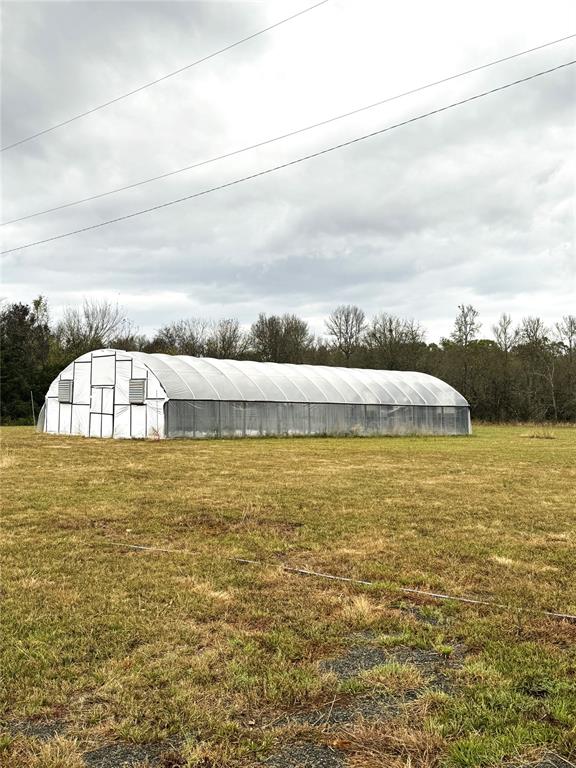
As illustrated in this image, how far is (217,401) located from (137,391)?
3.78 metres

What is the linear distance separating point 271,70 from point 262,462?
10.3 metres

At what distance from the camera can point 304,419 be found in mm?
30859

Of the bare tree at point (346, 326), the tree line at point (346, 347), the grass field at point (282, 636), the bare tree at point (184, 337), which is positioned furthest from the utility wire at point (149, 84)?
the bare tree at point (346, 326)

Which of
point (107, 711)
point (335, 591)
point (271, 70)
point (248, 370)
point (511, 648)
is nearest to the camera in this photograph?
point (107, 711)

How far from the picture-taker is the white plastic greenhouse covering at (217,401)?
26734 mm

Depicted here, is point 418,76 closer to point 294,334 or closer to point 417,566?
point 417,566

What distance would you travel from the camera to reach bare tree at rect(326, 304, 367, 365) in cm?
6272

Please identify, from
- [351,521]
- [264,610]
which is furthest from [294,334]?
[264,610]

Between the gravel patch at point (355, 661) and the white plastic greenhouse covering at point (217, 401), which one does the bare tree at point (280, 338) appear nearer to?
the white plastic greenhouse covering at point (217, 401)

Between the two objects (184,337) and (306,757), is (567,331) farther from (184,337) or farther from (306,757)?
(306,757)

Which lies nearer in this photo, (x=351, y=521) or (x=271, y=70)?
(x=351, y=521)

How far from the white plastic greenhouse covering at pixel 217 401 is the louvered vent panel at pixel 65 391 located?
0.05m

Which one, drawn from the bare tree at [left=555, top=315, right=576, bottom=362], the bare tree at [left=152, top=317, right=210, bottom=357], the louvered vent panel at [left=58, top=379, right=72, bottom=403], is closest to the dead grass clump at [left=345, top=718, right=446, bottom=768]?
the louvered vent panel at [left=58, top=379, right=72, bottom=403]

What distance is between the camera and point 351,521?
8.43 meters
